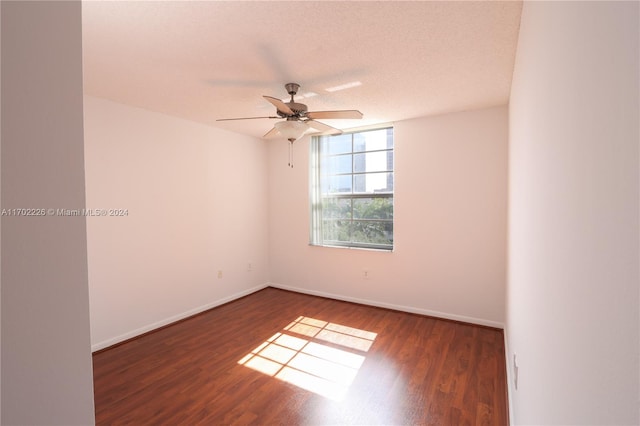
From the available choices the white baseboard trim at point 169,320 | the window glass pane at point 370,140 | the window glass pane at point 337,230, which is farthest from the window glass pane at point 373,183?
the white baseboard trim at point 169,320

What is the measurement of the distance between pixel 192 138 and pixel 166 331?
2.38 metres

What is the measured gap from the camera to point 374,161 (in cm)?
427

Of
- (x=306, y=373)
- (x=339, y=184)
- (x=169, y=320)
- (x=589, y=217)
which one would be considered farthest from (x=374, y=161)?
(x=589, y=217)

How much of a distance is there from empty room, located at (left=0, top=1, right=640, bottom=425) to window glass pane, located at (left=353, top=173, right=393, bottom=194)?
0.03 meters

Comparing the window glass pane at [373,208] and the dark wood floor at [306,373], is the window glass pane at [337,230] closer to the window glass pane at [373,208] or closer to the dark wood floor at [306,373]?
the window glass pane at [373,208]

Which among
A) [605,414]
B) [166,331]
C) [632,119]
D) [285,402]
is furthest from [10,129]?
[166,331]

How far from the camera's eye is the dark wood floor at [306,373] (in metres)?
2.08

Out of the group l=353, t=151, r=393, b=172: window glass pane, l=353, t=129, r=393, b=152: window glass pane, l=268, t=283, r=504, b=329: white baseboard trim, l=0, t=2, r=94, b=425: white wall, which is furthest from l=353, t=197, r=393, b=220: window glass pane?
l=0, t=2, r=94, b=425: white wall

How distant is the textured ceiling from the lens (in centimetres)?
164

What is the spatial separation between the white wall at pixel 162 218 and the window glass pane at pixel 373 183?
1.67 meters

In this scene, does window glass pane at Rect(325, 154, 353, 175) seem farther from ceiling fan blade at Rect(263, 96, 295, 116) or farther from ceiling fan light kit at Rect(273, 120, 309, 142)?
ceiling fan blade at Rect(263, 96, 295, 116)

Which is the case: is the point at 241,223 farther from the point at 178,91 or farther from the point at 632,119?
the point at 632,119

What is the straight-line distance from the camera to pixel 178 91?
2805 mm

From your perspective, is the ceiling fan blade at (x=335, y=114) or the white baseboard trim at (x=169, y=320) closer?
the ceiling fan blade at (x=335, y=114)
